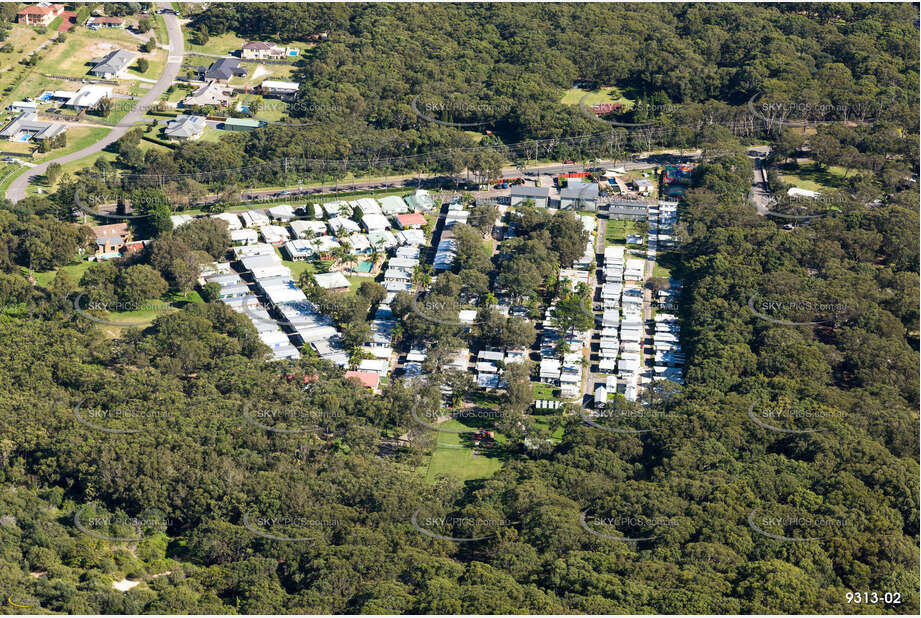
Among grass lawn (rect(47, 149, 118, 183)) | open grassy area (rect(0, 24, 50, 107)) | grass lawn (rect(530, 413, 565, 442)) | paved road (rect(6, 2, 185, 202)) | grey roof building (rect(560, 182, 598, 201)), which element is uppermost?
open grassy area (rect(0, 24, 50, 107))

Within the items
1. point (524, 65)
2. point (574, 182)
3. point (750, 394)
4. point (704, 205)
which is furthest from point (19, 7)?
point (750, 394)

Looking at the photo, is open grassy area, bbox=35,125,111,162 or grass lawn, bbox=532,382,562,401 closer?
grass lawn, bbox=532,382,562,401

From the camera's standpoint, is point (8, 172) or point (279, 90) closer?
point (8, 172)

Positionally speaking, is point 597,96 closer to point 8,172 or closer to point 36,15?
point 8,172

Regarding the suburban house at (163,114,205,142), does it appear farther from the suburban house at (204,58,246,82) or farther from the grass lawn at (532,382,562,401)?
the grass lawn at (532,382,562,401)

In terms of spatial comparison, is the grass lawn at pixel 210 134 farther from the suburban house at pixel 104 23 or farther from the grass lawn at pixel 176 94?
the suburban house at pixel 104 23

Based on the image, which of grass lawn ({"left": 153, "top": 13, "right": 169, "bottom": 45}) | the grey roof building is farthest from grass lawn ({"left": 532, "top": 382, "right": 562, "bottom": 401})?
grass lawn ({"left": 153, "top": 13, "right": 169, "bottom": 45})

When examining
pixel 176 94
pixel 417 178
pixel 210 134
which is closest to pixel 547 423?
pixel 417 178
